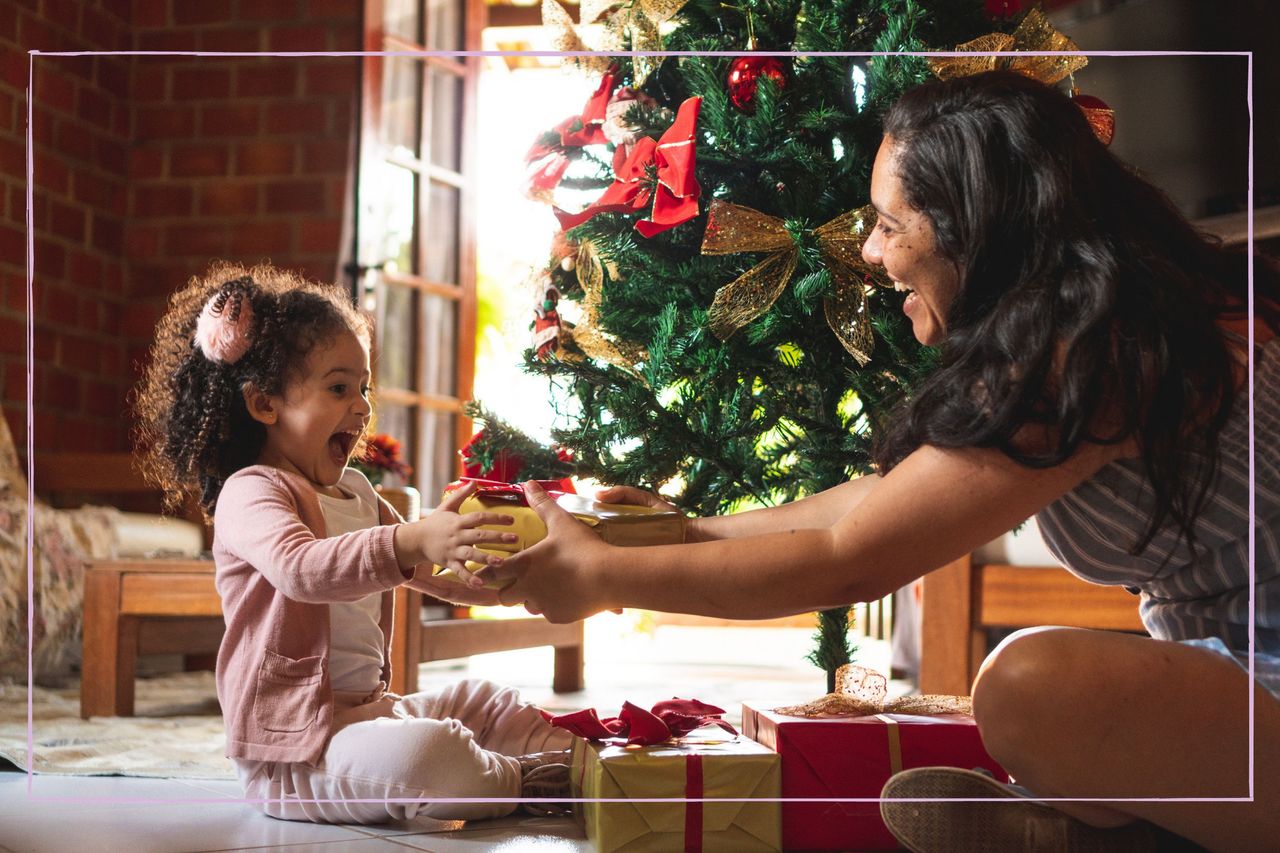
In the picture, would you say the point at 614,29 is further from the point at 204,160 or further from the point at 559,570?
the point at 204,160

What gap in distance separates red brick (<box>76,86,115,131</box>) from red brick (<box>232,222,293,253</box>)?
49 cm

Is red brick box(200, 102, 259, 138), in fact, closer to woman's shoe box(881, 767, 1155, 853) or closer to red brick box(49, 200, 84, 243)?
red brick box(49, 200, 84, 243)

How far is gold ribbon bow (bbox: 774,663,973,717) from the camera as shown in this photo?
1.17m

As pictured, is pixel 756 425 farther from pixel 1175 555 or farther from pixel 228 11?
pixel 228 11

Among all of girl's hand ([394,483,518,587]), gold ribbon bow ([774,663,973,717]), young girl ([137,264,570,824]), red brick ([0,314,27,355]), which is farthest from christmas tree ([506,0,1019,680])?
red brick ([0,314,27,355])

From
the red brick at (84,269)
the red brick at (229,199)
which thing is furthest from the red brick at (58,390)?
the red brick at (229,199)

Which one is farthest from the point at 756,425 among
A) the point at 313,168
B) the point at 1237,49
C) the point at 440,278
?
the point at 313,168

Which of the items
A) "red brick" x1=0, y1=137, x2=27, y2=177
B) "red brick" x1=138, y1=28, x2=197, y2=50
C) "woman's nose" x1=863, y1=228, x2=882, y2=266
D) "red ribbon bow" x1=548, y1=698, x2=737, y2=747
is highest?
"red brick" x1=138, y1=28, x2=197, y2=50

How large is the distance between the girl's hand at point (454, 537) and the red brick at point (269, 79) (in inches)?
116

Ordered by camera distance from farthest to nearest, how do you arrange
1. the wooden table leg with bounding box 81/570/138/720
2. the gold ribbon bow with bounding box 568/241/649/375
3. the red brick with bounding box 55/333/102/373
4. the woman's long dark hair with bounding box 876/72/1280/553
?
the red brick with bounding box 55/333/102/373 → the wooden table leg with bounding box 81/570/138/720 → the gold ribbon bow with bounding box 568/241/649/375 → the woman's long dark hair with bounding box 876/72/1280/553

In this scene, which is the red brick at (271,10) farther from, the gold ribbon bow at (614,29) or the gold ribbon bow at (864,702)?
the gold ribbon bow at (864,702)

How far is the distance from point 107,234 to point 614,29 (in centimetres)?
262

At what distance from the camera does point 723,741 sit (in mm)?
1146

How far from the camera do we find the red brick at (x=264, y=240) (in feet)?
11.9
